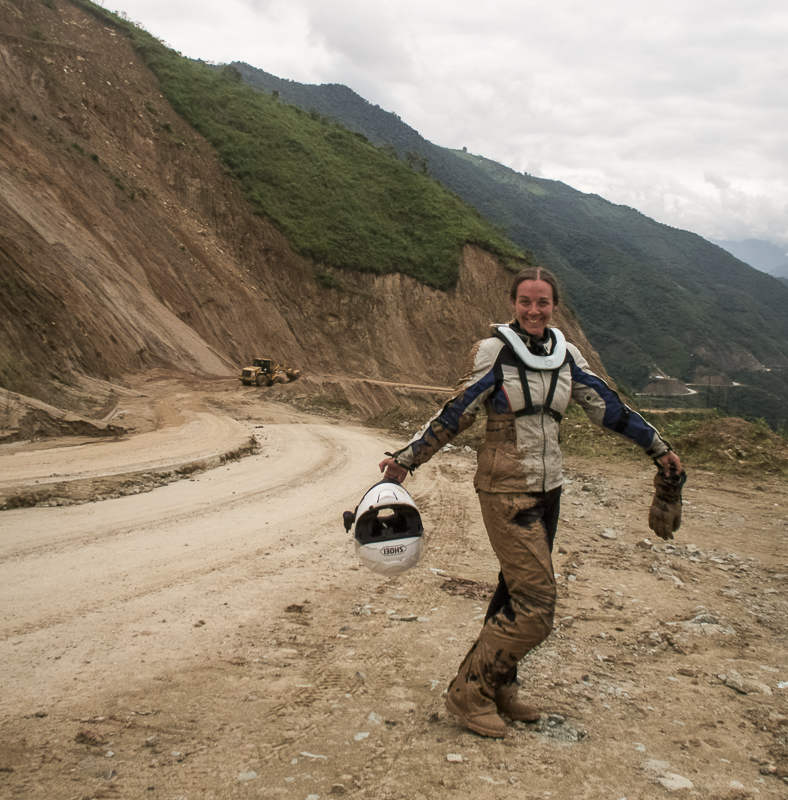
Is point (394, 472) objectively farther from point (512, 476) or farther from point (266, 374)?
point (266, 374)

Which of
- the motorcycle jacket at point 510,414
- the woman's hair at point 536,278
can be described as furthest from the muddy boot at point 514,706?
the woman's hair at point 536,278

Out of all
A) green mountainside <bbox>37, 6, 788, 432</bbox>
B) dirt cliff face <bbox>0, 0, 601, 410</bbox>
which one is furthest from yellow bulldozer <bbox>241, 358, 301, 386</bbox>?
green mountainside <bbox>37, 6, 788, 432</bbox>

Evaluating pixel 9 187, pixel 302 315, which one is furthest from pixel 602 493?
pixel 302 315

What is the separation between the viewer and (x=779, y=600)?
18.9 ft

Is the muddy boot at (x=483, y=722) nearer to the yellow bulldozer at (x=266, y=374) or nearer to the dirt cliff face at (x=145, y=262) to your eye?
→ the dirt cliff face at (x=145, y=262)

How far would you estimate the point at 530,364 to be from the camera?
3.30 meters

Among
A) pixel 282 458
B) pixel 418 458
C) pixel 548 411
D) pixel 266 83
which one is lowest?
pixel 282 458

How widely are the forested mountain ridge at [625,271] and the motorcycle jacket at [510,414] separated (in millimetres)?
61669

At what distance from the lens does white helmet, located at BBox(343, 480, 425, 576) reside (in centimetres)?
333

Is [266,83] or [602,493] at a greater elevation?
[266,83]

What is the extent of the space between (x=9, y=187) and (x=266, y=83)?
412 feet

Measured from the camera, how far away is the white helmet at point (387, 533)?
3.33 meters

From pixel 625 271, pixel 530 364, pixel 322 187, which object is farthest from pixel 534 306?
pixel 625 271

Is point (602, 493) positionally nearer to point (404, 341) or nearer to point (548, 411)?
point (548, 411)
